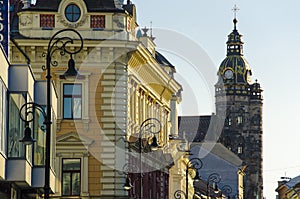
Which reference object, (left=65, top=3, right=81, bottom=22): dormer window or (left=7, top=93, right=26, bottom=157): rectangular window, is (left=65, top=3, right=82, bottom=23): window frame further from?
(left=7, top=93, right=26, bottom=157): rectangular window

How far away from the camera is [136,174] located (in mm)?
78125

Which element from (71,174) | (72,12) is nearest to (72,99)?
(71,174)

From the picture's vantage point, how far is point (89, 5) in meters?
70.7

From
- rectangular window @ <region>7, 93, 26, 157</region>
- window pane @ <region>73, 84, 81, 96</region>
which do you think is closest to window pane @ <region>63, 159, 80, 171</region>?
window pane @ <region>73, 84, 81, 96</region>

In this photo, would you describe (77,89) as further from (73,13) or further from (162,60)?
(162,60)

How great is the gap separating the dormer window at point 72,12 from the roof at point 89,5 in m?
0.51

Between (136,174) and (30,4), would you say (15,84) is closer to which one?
(30,4)

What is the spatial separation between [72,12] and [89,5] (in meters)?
0.90

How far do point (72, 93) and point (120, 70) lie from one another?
2542 mm

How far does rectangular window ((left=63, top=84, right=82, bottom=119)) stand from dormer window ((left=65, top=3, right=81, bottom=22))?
3.25 metres

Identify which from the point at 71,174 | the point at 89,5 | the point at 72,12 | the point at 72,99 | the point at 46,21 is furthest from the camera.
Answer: the point at 72,99

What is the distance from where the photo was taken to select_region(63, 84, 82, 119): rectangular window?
71188 mm

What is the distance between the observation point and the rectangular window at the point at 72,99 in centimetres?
7119

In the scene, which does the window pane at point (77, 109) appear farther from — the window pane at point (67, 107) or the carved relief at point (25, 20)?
the carved relief at point (25, 20)
